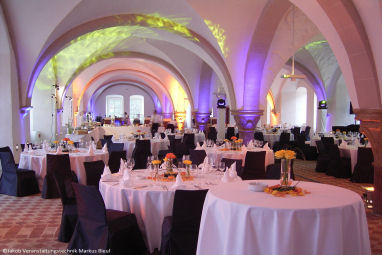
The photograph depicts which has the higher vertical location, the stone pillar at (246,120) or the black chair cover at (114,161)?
the stone pillar at (246,120)

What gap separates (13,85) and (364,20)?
7384 millimetres

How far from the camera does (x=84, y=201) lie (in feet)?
11.8

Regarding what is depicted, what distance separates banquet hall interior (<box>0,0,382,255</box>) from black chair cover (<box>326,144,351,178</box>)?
32mm

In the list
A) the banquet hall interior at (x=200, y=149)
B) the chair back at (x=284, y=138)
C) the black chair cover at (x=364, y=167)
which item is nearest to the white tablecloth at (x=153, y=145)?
the banquet hall interior at (x=200, y=149)

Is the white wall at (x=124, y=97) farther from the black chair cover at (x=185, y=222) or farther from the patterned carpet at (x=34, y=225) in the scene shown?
the black chair cover at (x=185, y=222)

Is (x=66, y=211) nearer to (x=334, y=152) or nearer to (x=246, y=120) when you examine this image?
(x=334, y=152)

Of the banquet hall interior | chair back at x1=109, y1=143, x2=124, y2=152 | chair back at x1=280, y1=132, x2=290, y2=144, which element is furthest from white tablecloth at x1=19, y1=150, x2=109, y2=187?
chair back at x1=280, y1=132, x2=290, y2=144

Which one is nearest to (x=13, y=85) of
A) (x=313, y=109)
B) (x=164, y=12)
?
(x=164, y=12)

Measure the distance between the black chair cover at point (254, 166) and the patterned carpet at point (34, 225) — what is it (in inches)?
75.7

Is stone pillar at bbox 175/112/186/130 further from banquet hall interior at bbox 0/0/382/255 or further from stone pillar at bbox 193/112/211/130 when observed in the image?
stone pillar at bbox 193/112/211/130

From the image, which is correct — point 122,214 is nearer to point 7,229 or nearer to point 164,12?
point 7,229

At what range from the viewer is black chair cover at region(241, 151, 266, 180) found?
6.75 meters

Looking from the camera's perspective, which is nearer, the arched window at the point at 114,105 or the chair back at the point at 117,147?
the chair back at the point at 117,147

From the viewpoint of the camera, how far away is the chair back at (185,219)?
338 centimetres
